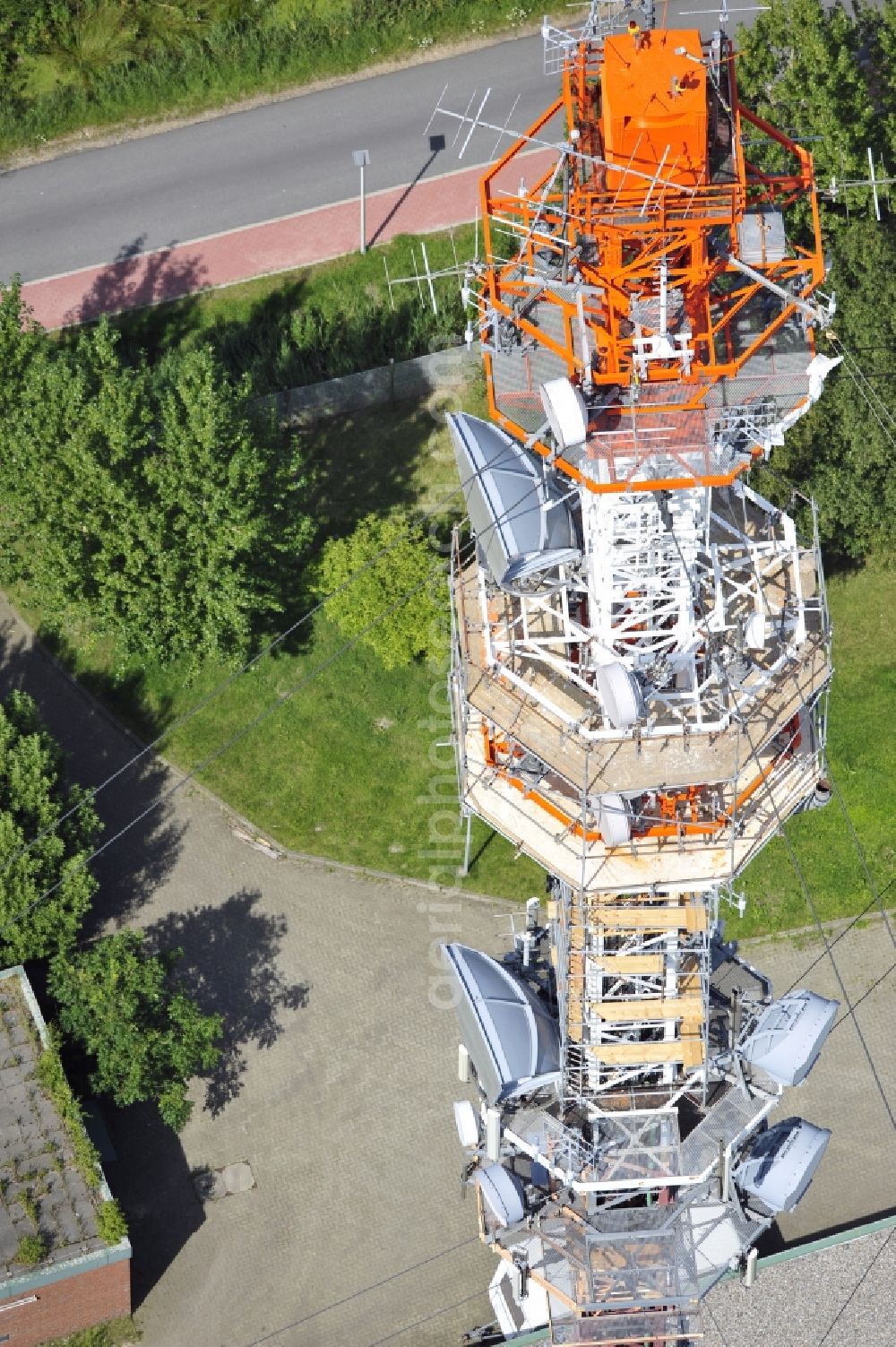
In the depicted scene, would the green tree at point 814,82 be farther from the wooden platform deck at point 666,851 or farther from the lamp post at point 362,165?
the wooden platform deck at point 666,851

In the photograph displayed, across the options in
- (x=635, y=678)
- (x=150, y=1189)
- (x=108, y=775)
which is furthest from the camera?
(x=108, y=775)

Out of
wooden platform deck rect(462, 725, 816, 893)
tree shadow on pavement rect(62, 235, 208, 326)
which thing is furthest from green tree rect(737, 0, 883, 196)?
wooden platform deck rect(462, 725, 816, 893)

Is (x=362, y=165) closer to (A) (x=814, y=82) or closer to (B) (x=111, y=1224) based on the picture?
(A) (x=814, y=82)

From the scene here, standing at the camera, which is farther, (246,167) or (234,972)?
(246,167)

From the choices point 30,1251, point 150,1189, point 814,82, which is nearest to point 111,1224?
point 30,1251

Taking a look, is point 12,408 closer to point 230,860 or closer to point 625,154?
point 230,860

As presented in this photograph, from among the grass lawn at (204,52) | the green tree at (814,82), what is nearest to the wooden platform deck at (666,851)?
the green tree at (814,82)
